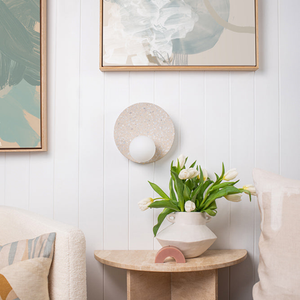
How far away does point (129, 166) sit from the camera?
1.25 m

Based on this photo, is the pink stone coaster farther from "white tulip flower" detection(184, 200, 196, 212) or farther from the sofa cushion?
the sofa cushion

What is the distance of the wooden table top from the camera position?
0.95 metres

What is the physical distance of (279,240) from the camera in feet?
2.70

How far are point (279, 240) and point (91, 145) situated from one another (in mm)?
852

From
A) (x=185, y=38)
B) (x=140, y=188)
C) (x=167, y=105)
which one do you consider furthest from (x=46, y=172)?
(x=185, y=38)

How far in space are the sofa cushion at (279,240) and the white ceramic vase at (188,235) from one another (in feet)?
0.72

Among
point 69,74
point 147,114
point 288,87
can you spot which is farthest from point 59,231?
point 288,87

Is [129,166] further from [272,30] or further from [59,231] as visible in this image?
[272,30]

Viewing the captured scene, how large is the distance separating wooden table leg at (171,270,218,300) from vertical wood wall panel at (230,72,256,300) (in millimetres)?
257

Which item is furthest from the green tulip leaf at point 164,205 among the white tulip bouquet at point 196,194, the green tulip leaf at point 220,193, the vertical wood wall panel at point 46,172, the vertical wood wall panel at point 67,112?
the vertical wood wall panel at point 46,172

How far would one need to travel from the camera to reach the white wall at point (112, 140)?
4.05ft

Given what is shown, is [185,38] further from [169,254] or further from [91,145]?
[169,254]

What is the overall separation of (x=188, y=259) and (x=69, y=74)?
972 millimetres

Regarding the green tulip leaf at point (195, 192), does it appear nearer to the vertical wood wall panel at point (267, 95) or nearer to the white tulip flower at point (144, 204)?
the white tulip flower at point (144, 204)
